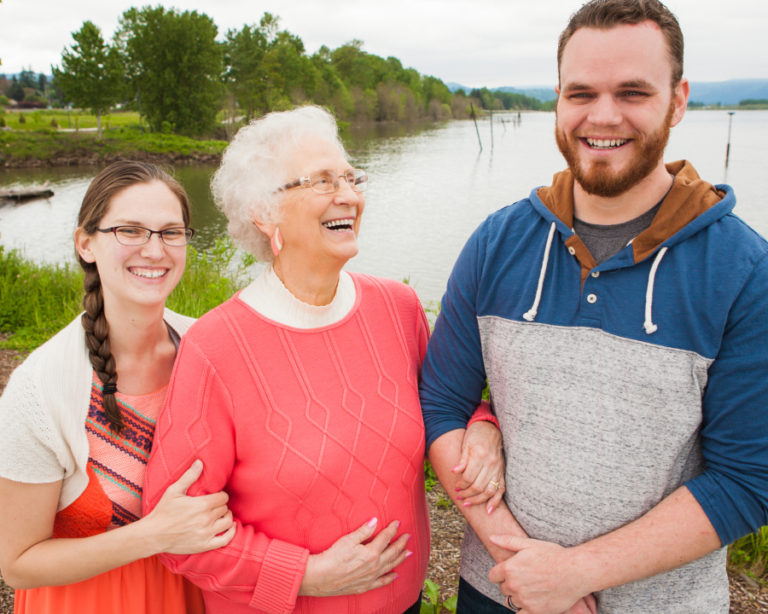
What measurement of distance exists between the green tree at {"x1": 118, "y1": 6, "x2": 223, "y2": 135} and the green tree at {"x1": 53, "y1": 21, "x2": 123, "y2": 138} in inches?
128

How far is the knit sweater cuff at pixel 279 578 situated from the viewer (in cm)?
178

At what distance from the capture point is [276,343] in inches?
73.9

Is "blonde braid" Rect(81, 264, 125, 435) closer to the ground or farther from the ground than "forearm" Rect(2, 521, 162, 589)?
farther from the ground

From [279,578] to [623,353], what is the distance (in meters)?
1.23

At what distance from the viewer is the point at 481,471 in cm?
188

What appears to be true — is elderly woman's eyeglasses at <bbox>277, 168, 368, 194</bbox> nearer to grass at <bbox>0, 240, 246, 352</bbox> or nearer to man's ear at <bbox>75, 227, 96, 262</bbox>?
man's ear at <bbox>75, 227, 96, 262</bbox>

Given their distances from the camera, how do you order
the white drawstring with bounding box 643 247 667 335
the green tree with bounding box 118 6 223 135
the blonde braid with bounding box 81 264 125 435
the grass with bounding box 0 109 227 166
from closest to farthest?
the white drawstring with bounding box 643 247 667 335
the blonde braid with bounding box 81 264 125 435
the grass with bounding box 0 109 227 166
the green tree with bounding box 118 6 223 135

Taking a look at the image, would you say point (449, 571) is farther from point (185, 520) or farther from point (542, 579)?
point (185, 520)

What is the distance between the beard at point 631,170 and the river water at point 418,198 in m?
2.90

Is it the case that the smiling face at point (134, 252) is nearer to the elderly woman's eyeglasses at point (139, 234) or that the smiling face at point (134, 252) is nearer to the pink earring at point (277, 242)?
the elderly woman's eyeglasses at point (139, 234)

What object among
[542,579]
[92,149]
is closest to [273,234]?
[542,579]

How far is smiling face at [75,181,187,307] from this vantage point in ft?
6.23

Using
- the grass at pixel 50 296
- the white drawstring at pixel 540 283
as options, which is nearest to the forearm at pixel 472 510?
the white drawstring at pixel 540 283

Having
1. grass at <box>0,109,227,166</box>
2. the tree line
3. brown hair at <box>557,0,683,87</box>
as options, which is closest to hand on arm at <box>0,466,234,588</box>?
brown hair at <box>557,0,683,87</box>
